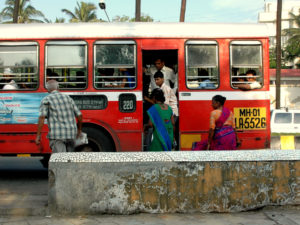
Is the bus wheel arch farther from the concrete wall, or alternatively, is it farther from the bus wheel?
the concrete wall

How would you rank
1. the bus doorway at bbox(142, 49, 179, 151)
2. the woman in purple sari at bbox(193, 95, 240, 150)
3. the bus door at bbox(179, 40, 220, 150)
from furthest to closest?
the bus doorway at bbox(142, 49, 179, 151) → the bus door at bbox(179, 40, 220, 150) → the woman in purple sari at bbox(193, 95, 240, 150)

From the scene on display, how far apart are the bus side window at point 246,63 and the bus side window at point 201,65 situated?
1.21ft

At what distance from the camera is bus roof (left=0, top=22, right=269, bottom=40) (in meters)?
9.24

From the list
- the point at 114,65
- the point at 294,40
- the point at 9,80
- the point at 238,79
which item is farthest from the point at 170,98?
the point at 294,40

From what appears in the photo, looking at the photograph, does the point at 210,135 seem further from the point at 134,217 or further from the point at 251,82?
the point at 251,82

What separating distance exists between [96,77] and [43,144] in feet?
5.55

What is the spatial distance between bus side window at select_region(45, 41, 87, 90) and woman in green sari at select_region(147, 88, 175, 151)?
7.44 ft

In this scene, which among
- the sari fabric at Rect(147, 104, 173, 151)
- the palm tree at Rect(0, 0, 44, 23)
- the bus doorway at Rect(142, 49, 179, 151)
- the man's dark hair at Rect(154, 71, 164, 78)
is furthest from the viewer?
the palm tree at Rect(0, 0, 44, 23)

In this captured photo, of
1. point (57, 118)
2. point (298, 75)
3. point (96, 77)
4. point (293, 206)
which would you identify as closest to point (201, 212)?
point (293, 206)

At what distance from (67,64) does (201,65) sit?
106 inches

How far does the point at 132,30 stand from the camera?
9.34 metres

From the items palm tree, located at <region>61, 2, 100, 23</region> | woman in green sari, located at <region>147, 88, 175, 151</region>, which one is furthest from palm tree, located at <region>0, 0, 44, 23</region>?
woman in green sari, located at <region>147, 88, 175, 151</region>

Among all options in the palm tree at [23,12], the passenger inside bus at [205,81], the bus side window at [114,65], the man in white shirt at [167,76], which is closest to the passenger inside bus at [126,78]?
the bus side window at [114,65]

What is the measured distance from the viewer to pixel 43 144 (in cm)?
915
